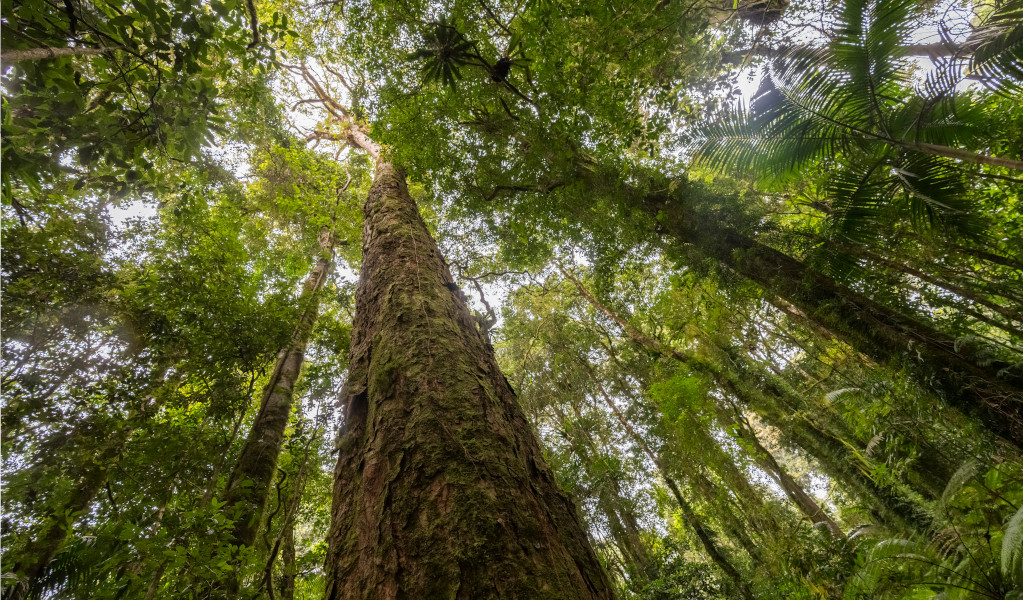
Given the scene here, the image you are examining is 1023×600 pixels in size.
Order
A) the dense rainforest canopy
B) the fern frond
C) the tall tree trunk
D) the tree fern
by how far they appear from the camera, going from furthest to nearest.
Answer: the tree fern
the tall tree trunk
the fern frond
the dense rainforest canopy

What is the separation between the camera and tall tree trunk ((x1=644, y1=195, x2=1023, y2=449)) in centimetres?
281

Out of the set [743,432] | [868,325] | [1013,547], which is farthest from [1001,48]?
[743,432]

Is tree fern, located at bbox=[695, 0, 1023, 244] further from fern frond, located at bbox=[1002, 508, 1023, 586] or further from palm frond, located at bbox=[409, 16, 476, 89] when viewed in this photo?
palm frond, located at bbox=[409, 16, 476, 89]

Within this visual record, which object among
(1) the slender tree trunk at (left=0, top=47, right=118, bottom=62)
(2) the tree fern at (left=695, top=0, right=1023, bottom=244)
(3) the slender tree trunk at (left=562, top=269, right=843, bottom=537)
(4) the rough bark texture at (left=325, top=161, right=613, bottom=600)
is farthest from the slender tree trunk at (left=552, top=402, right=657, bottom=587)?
(1) the slender tree trunk at (left=0, top=47, right=118, bottom=62)

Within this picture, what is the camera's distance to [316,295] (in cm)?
550

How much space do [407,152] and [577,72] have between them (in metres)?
2.37

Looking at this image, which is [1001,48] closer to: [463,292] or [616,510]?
[463,292]

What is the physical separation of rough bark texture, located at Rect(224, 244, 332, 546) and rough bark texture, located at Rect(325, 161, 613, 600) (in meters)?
2.33

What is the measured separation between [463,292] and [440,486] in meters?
2.71

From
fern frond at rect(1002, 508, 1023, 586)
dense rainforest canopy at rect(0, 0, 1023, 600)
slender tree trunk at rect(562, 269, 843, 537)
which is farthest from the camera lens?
slender tree trunk at rect(562, 269, 843, 537)

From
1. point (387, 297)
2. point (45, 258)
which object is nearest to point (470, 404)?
point (387, 297)

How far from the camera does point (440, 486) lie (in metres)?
1.20

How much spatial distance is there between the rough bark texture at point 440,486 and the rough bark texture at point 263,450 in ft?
7.66

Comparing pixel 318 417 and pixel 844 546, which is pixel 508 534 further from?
Answer: pixel 844 546
